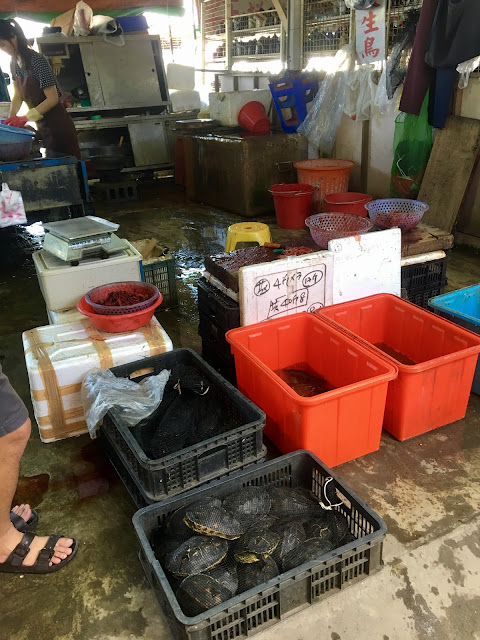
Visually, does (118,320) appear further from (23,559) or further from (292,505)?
(292,505)

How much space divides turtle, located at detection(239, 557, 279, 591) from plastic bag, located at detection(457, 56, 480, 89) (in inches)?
176

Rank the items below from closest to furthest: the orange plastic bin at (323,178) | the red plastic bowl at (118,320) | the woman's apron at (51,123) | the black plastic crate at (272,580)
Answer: the black plastic crate at (272,580)
the red plastic bowl at (118,320)
the woman's apron at (51,123)
the orange plastic bin at (323,178)

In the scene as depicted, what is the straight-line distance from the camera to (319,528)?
181 cm

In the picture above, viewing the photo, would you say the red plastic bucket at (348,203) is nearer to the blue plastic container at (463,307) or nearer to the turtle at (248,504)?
the blue plastic container at (463,307)

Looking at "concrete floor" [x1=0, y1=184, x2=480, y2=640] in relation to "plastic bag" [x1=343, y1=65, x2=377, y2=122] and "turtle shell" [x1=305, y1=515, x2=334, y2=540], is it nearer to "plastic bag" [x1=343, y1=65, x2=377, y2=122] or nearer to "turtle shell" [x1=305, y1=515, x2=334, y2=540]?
"turtle shell" [x1=305, y1=515, x2=334, y2=540]

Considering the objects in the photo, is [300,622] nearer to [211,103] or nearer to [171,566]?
[171,566]

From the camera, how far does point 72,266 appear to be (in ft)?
9.70

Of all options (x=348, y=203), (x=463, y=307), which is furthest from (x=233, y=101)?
(x=463, y=307)

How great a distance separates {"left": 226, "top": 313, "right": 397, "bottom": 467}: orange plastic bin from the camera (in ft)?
7.06

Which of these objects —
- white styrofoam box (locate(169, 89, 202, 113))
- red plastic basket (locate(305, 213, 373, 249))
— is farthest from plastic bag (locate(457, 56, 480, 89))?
white styrofoam box (locate(169, 89, 202, 113))

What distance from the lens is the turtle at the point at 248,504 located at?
72.8 inches

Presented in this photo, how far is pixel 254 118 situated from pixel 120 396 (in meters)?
4.95

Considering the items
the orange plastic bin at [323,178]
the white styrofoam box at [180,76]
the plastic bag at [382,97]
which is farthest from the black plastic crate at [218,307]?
the white styrofoam box at [180,76]

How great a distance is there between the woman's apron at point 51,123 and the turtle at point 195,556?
463cm
